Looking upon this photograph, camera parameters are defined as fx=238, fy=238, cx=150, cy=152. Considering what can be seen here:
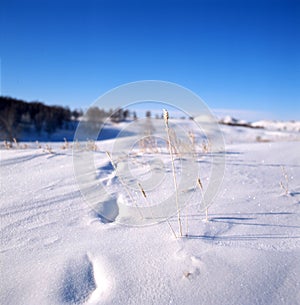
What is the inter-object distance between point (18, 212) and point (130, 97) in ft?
3.61

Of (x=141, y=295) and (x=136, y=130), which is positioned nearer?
(x=141, y=295)

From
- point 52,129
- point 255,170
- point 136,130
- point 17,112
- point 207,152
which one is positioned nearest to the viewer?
point 255,170

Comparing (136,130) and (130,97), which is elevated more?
(130,97)

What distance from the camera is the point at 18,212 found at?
1.46 meters

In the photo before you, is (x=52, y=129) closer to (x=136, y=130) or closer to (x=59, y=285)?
(x=136, y=130)

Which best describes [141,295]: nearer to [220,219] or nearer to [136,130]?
[220,219]

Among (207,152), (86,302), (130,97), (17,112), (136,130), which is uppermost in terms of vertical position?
(17,112)

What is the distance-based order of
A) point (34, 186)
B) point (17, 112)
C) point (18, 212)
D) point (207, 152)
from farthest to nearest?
point (17, 112) < point (207, 152) < point (34, 186) < point (18, 212)

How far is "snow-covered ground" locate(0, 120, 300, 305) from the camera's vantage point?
0.85 meters

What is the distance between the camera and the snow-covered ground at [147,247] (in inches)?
33.4

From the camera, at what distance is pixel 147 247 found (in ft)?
3.61

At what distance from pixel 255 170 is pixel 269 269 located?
1447 mm

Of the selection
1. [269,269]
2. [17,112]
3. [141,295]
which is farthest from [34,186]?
[17,112]

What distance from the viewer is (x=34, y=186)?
6.06 ft
